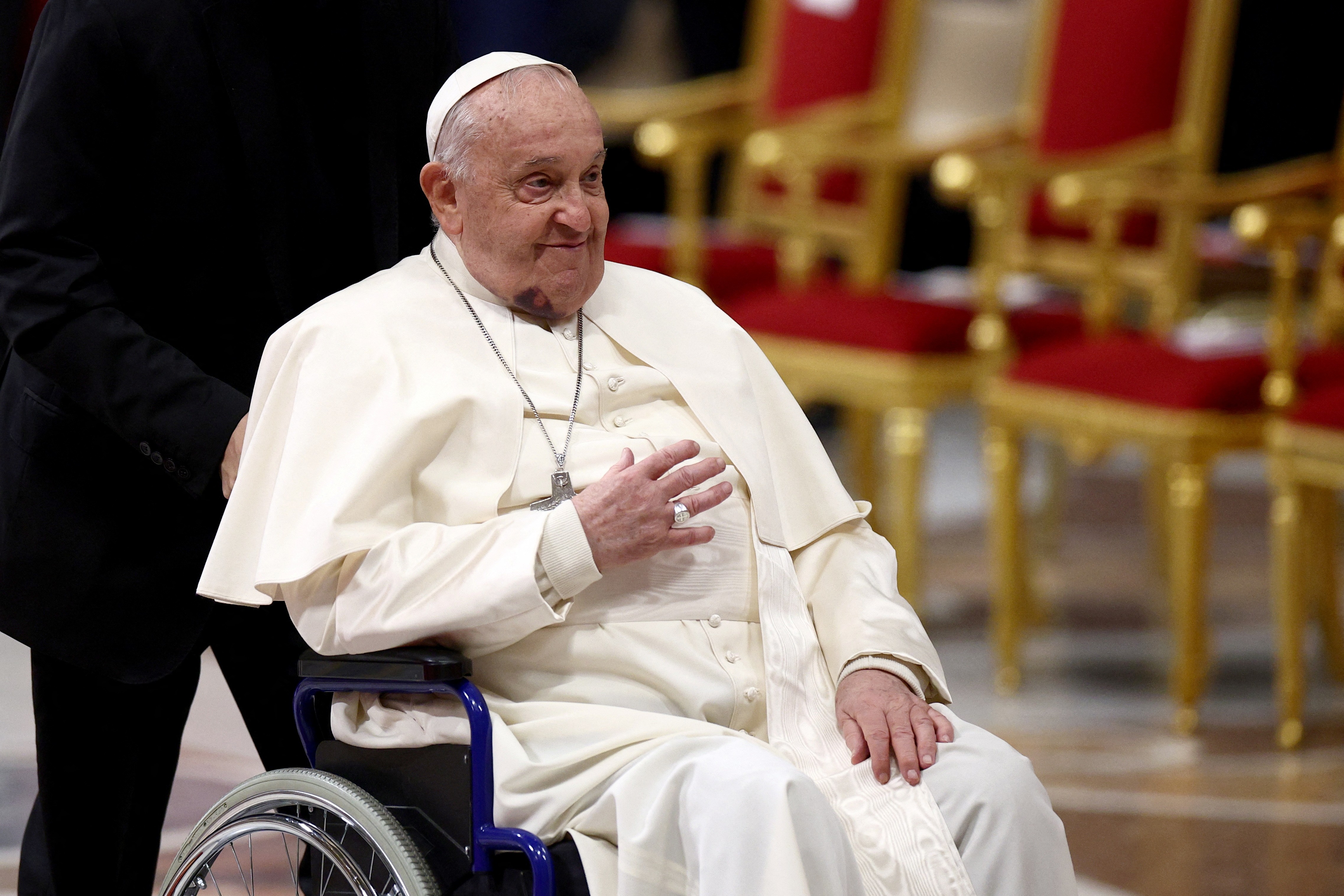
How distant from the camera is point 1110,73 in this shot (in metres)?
5.20

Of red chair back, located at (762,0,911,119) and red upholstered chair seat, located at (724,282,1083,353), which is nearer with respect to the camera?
red upholstered chair seat, located at (724,282,1083,353)

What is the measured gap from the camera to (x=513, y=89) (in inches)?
91.3

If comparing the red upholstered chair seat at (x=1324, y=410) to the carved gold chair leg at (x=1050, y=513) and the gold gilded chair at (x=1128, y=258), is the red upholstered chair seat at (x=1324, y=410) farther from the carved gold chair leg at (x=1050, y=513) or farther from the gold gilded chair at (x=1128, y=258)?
the carved gold chair leg at (x=1050, y=513)

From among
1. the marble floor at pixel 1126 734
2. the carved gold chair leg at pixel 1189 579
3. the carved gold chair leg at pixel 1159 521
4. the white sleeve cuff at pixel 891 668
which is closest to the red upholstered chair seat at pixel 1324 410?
the carved gold chair leg at pixel 1189 579

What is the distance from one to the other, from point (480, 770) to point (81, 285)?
83 cm

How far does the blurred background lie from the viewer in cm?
412

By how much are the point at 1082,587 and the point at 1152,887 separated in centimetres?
253

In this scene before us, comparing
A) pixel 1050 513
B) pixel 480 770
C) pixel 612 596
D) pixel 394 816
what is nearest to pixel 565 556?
pixel 612 596

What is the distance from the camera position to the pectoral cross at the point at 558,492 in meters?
2.31

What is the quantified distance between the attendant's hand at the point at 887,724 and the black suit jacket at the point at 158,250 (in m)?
0.87

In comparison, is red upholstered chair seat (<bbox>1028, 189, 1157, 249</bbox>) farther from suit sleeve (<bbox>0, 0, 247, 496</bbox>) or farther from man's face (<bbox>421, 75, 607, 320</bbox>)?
suit sleeve (<bbox>0, 0, 247, 496</bbox>)

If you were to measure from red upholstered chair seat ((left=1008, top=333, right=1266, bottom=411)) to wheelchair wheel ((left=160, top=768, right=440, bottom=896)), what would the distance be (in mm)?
2632

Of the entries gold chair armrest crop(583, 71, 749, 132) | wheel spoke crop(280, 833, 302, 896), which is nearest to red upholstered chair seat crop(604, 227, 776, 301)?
gold chair armrest crop(583, 71, 749, 132)

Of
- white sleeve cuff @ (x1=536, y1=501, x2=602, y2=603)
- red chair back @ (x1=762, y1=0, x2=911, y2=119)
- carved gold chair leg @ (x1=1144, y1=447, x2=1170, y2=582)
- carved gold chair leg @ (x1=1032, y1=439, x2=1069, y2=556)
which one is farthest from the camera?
carved gold chair leg @ (x1=1032, y1=439, x2=1069, y2=556)
